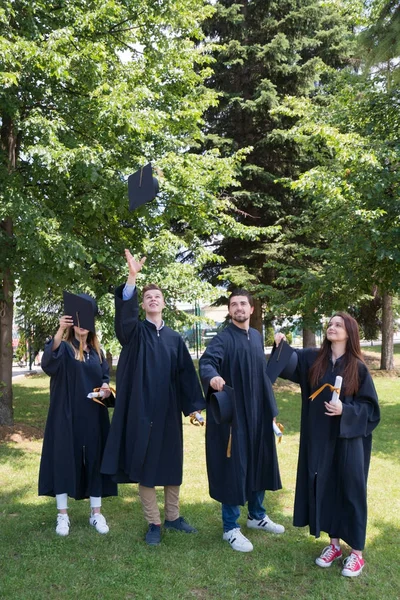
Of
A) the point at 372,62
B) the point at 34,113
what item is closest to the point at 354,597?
the point at 372,62

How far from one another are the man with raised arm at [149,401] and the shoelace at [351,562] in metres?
1.36

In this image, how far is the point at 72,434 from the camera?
14.3 feet

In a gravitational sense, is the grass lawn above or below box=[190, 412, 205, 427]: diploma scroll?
below

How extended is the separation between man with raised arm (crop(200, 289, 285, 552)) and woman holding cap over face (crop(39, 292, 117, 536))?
0.98 meters

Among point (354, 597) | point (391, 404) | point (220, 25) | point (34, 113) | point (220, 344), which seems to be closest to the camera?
point (354, 597)

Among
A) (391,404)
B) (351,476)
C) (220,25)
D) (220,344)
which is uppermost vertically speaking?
(220,25)

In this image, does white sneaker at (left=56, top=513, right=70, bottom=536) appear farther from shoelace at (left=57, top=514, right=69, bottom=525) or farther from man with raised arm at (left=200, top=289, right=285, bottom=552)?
man with raised arm at (left=200, top=289, right=285, bottom=552)

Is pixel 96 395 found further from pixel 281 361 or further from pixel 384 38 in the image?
pixel 384 38

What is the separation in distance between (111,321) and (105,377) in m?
3.67

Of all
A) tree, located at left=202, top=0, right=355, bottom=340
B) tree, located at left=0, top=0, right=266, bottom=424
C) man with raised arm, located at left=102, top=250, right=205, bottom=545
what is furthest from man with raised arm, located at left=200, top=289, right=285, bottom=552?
tree, located at left=202, top=0, right=355, bottom=340

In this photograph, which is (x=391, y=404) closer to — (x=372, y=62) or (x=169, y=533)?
(x=372, y=62)

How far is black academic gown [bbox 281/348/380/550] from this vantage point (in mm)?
3680

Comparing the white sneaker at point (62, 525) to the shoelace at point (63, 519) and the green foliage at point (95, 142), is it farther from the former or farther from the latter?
the green foliage at point (95, 142)

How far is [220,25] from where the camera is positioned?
14258 mm
